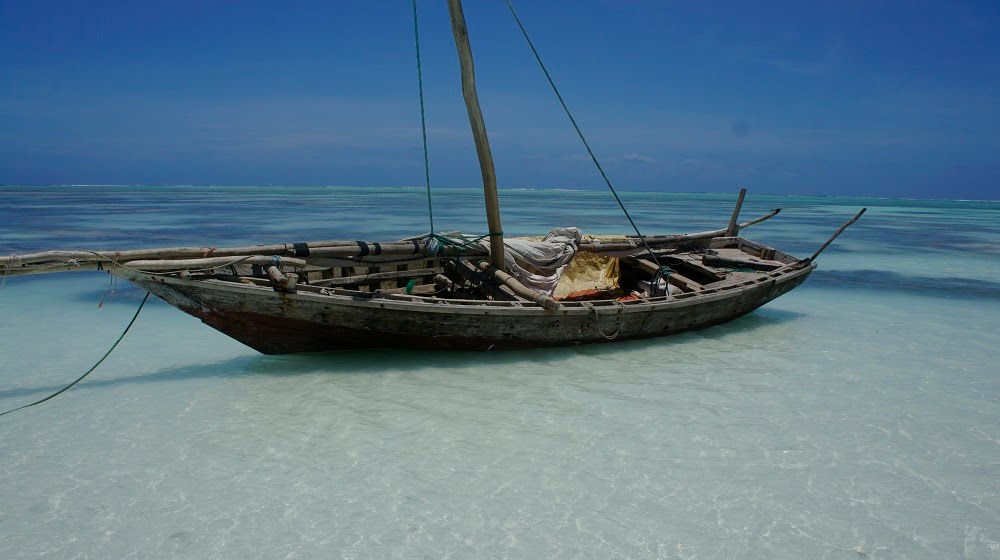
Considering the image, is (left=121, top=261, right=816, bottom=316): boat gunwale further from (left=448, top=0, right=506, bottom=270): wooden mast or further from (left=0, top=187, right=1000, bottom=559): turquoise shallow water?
(left=448, top=0, right=506, bottom=270): wooden mast

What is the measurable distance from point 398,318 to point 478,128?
2.99m

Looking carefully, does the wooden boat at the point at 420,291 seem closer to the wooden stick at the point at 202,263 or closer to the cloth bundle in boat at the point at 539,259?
the wooden stick at the point at 202,263

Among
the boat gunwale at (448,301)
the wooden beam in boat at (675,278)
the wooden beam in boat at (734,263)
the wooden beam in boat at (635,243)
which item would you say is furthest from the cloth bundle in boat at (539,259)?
the wooden beam in boat at (734,263)

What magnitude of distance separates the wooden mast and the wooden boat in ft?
0.05

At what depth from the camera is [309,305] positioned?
22.3 ft

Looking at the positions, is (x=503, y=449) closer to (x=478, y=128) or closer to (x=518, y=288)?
(x=518, y=288)

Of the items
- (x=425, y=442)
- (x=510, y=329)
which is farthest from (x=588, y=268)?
(x=425, y=442)

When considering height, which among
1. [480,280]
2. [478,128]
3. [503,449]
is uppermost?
[478,128]

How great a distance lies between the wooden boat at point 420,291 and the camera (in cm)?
652

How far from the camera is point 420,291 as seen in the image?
9.20m

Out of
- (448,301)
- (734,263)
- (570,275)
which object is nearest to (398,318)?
(448,301)

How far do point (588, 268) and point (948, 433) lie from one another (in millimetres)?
5566

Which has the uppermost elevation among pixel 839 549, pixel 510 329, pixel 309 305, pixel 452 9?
pixel 452 9

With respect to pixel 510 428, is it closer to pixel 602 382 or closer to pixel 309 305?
pixel 602 382
